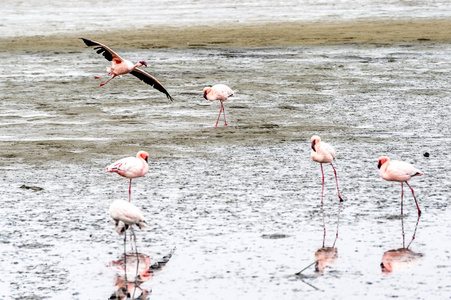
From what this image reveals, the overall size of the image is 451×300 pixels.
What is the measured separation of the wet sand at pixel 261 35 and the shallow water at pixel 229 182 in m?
7.76

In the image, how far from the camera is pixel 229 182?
450 inches

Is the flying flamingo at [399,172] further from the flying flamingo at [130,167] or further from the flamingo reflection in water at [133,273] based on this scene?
the flamingo reflection in water at [133,273]

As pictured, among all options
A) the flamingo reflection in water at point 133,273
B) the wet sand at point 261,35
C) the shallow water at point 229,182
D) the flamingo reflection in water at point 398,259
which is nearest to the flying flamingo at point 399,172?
the shallow water at point 229,182

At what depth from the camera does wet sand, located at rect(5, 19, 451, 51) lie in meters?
30.6

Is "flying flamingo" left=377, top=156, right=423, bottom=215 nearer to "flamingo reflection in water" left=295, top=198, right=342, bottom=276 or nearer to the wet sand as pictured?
"flamingo reflection in water" left=295, top=198, right=342, bottom=276

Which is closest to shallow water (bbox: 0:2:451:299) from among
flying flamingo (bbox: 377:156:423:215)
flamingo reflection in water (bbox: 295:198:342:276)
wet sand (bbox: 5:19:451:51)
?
flamingo reflection in water (bbox: 295:198:342:276)

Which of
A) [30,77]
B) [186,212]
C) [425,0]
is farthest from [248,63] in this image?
[425,0]

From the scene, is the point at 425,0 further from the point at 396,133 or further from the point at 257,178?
the point at 257,178

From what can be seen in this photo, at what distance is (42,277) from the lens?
25.6 feet

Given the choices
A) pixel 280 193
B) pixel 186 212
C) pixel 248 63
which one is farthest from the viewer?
pixel 248 63

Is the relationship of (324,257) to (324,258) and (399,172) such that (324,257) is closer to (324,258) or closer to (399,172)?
(324,258)

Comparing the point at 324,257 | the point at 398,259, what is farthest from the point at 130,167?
the point at 398,259

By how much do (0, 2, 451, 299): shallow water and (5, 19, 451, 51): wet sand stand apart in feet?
25.4

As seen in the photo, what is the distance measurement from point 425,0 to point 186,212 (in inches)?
1599
